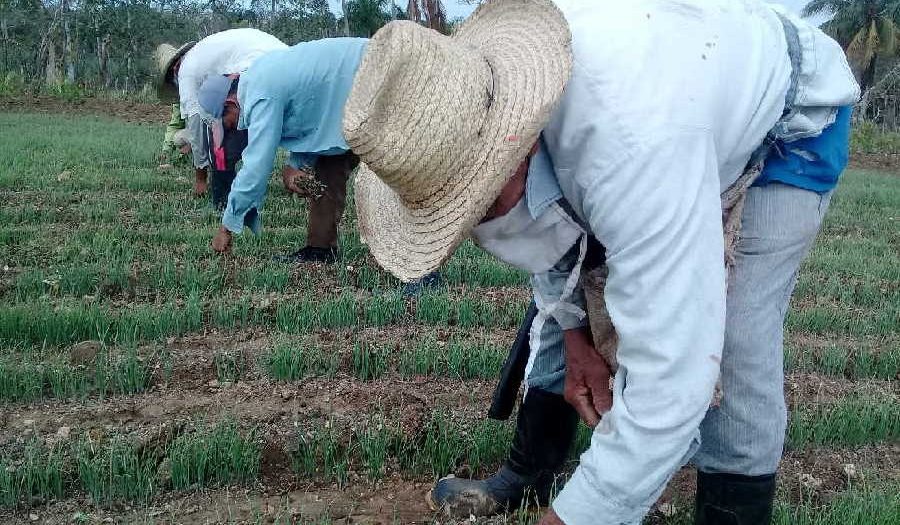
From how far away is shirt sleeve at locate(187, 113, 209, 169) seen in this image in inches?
248

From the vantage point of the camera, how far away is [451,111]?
1.33 metres

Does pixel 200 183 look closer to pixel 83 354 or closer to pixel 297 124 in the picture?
pixel 297 124

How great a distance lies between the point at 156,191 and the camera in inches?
276

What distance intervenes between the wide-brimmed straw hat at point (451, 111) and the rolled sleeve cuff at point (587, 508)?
17.5 inches

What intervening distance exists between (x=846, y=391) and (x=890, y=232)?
15.0 ft

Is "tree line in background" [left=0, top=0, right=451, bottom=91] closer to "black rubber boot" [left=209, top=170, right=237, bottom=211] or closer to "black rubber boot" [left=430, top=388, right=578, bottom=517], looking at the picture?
"black rubber boot" [left=209, top=170, right=237, bottom=211]

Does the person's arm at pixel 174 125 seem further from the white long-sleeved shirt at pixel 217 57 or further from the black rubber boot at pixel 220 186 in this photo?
the black rubber boot at pixel 220 186

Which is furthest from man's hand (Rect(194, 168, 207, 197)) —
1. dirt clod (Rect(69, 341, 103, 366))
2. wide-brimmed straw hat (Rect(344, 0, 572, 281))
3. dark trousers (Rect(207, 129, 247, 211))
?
wide-brimmed straw hat (Rect(344, 0, 572, 281))

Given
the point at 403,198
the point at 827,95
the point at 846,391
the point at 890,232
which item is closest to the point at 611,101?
the point at 403,198

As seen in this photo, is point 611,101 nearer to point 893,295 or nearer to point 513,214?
point 513,214

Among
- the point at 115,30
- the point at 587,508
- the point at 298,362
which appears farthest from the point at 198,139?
the point at 115,30

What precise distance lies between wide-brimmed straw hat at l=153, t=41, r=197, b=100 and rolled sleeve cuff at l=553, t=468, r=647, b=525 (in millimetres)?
5685

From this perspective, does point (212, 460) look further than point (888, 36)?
No

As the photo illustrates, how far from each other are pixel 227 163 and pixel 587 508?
480 cm
